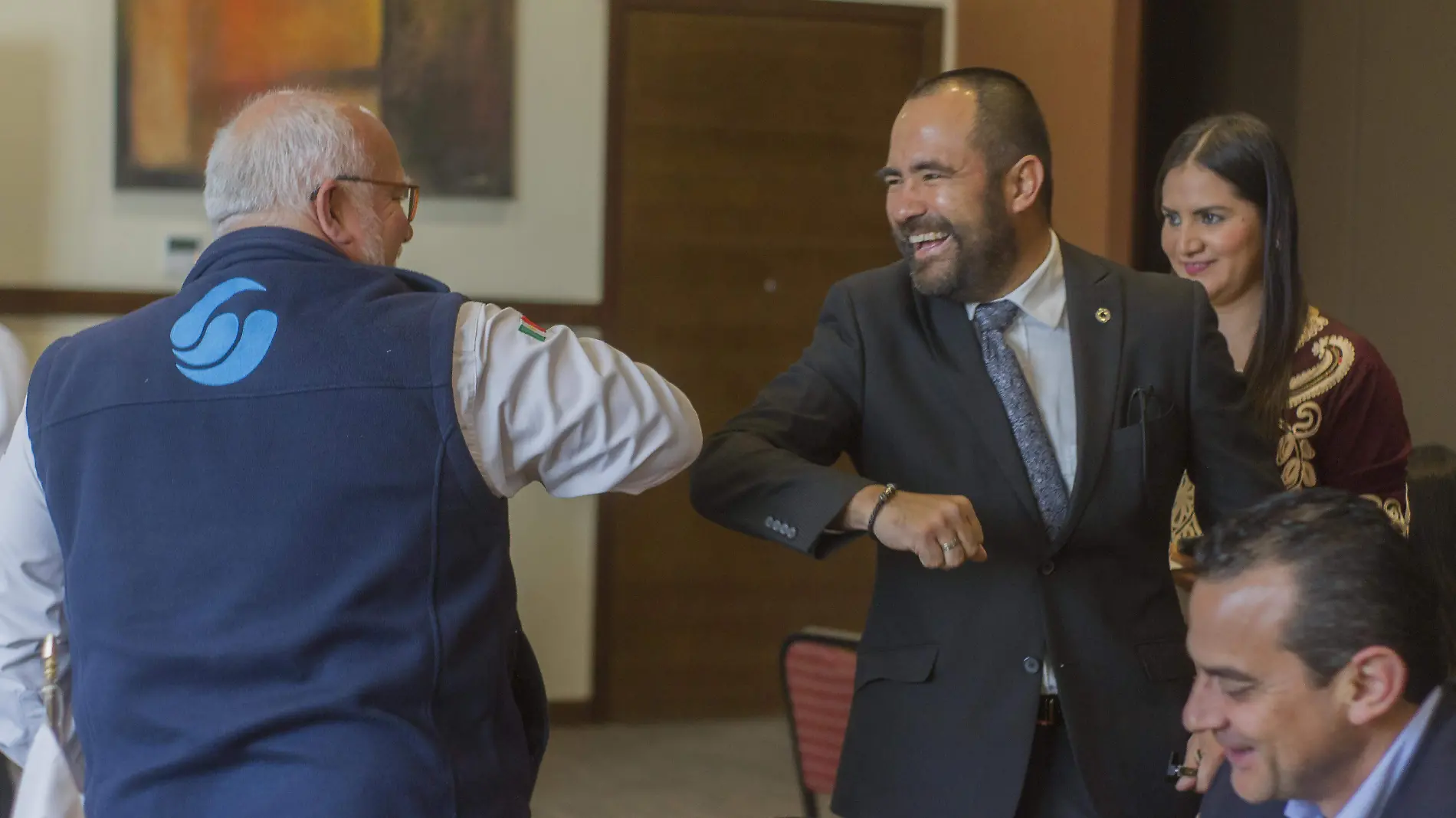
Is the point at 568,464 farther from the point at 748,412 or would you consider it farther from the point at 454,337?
the point at 748,412

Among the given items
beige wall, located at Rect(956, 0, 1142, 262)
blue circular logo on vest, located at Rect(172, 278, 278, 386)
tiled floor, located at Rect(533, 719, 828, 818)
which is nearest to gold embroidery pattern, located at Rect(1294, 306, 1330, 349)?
blue circular logo on vest, located at Rect(172, 278, 278, 386)

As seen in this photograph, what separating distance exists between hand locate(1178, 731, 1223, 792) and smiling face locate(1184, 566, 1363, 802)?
0.22m

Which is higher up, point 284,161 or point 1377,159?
point 1377,159

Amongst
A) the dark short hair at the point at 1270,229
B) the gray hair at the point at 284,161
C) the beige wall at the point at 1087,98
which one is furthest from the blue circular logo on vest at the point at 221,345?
the beige wall at the point at 1087,98

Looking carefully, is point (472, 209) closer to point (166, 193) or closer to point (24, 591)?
point (166, 193)

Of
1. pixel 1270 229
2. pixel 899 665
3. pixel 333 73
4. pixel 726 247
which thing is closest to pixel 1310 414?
pixel 1270 229

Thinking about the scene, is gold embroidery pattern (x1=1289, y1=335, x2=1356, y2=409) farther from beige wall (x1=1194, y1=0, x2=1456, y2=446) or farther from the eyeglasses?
beige wall (x1=1194, y1=0, x2=1456, y2=446)

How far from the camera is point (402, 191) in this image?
1846 millimetres

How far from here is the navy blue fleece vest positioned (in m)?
1.58

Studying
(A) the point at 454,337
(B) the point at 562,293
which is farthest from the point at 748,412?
(B) the point at 562,293

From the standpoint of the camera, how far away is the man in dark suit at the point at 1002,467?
1.91m

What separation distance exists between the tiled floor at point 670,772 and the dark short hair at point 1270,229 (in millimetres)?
2625

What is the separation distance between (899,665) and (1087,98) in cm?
325

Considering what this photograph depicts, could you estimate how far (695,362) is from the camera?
18.6ft
